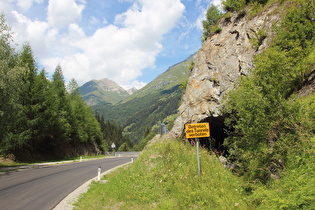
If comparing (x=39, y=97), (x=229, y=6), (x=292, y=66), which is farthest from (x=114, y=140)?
(x=292, y=66)

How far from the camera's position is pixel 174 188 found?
736cm

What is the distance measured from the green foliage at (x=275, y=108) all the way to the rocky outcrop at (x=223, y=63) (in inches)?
92.3

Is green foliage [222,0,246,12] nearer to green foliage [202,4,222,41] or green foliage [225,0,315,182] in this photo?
green foliage [202,4,222,41]

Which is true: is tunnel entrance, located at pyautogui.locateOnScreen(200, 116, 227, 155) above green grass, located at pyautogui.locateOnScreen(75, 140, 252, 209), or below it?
above

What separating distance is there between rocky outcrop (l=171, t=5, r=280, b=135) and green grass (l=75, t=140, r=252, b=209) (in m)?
3.77

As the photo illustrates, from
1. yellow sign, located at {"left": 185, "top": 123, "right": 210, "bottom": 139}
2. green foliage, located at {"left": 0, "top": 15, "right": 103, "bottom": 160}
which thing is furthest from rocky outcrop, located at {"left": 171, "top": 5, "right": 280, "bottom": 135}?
green foliage, located at {"left": 0, "top": 15, "right": 103, "bottom": 160}

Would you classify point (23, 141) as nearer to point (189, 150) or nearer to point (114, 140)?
point (189, 150)

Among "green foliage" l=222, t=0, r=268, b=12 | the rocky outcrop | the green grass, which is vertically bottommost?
the green grass

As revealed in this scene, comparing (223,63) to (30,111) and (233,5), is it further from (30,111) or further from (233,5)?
(30,111)

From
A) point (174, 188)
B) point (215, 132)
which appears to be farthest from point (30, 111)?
point (174, 188)

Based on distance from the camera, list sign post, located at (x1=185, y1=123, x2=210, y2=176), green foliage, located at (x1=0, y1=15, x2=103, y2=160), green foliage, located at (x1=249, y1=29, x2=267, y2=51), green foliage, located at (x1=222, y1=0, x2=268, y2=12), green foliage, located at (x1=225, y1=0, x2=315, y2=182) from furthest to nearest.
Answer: green foliage, located at (x1=0, y1=15, x2=103, y2=160) < green foliage, located at (x1=222, y1=0, x2=268, y2=12) < green foliage, located at (x1=249, y1=29, x2=267, y2=51) < sign post, located at (x1=185, y1=123, x2=210, y2=176) < green foliage, located at (x1=225, y1=0, x2=315, y2=182)

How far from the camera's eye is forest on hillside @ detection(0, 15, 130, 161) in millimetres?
18578

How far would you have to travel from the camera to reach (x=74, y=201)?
8.38 m

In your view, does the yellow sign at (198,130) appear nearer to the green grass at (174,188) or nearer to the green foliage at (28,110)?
the green grass at (174,188)
